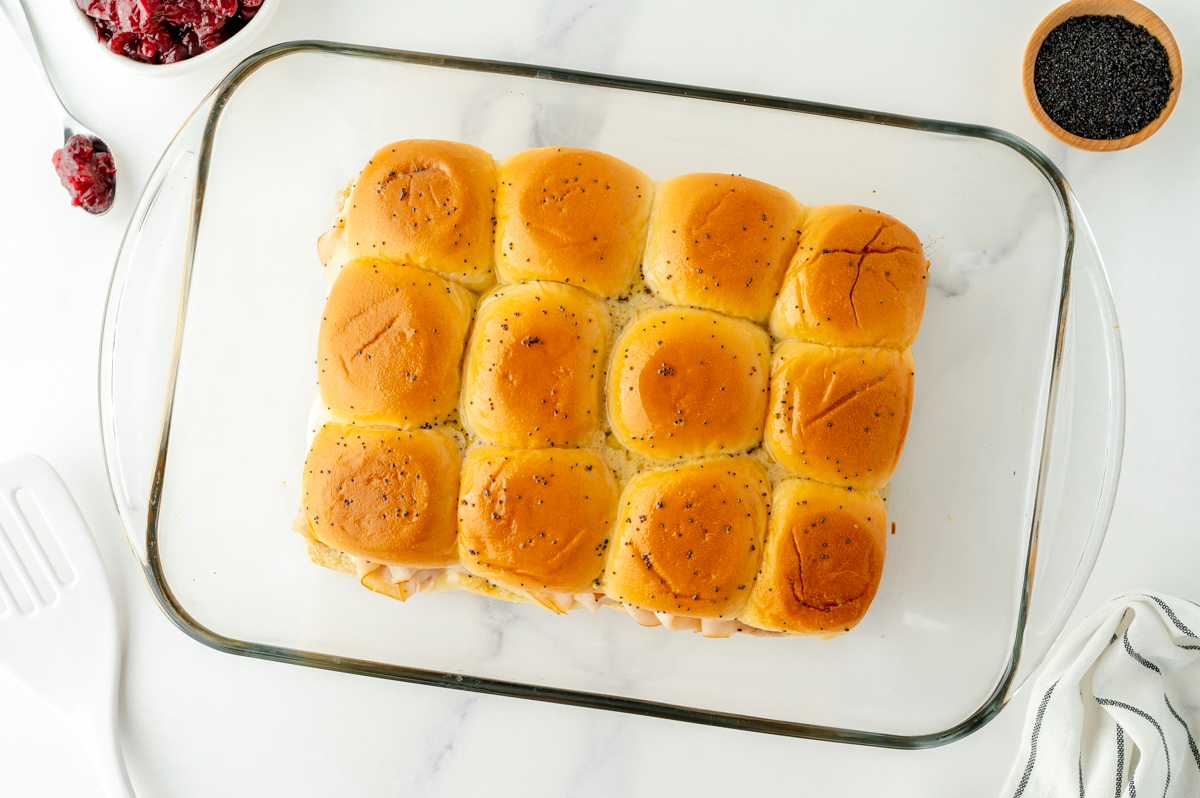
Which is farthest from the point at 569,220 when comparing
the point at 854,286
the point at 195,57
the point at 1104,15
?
the point at 1104,15

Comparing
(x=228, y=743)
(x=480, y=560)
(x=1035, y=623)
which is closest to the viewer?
(x=480, y=560)

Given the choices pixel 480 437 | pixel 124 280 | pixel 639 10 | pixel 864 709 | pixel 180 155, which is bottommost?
pixel 864 709

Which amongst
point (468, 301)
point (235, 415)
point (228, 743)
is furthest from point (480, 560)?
point (228, 743)

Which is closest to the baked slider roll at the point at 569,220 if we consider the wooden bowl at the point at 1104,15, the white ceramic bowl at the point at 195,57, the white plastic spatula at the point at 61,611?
the white ceramic bowl at the point at 195,57

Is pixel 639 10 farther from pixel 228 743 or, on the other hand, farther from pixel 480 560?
pixel 228 743

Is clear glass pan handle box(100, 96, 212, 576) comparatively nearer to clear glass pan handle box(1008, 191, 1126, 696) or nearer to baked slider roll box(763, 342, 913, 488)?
baked slider roll box(763, 342, 913, 488)

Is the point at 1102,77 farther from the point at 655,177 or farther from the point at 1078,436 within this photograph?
the point at 655,177

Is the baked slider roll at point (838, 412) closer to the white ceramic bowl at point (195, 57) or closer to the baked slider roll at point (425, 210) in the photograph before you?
the baked slider roll at point (425, 210)
